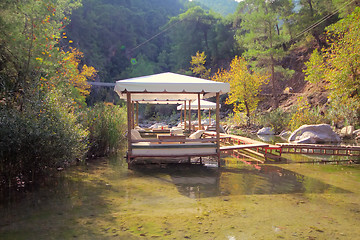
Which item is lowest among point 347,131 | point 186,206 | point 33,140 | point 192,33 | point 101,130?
point 186,206

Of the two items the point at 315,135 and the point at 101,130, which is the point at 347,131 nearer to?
the point at 315,135

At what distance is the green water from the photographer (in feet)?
11.4

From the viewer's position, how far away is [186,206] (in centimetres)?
449

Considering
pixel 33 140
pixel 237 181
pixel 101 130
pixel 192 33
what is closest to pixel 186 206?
pixel 237 181

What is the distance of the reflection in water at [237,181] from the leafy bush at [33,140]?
226 centimetres

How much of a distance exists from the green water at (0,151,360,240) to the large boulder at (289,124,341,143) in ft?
22.0

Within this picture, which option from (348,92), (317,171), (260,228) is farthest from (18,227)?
(348,92)

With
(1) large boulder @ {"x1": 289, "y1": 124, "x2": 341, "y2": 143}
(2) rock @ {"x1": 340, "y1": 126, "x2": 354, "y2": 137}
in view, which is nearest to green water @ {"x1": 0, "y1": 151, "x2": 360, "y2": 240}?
(1) large boulder @ {"x1": 289, "y1": 124, "x2": 341, "y2": 143}

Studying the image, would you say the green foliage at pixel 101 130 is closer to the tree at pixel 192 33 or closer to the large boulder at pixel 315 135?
the large boulder at pixel 315 135

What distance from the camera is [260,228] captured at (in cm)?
358

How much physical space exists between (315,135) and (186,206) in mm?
11352

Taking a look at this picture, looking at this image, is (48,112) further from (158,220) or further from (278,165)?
(278,165)

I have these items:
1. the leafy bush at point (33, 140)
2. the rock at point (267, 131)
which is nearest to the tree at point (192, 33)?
the rock at point (267, 131)

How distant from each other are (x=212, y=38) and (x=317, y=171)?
47.1 m
